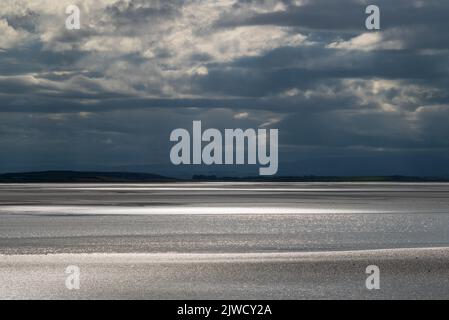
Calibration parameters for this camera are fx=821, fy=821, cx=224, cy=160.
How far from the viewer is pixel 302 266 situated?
2795 centimetres

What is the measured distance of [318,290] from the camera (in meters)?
23.0

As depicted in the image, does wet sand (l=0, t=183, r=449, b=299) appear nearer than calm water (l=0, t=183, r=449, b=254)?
Yes

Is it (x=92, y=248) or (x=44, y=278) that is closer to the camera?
(x=44, y=278)

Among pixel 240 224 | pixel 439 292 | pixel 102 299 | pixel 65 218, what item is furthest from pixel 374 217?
pixel 102 299

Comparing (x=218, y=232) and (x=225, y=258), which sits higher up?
(x=218, y=232)

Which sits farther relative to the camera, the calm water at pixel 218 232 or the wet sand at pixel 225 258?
the calm water at pixel 218 232

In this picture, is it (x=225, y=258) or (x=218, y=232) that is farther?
(x=218, y=232)

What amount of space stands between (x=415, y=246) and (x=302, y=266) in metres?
8.81
